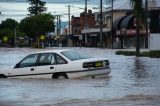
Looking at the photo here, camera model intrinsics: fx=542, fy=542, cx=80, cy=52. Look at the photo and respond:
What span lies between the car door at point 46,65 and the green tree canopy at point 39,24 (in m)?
91.2

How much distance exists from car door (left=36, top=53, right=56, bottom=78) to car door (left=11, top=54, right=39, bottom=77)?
21 centimetres

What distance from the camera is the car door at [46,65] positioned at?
20797 mm

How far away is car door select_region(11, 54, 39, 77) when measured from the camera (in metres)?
21.2

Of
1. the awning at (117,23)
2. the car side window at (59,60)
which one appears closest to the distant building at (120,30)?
the awning at (117,23)

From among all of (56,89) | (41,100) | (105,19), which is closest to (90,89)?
(56,89)

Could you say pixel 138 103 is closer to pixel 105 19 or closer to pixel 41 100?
pixel 41 100

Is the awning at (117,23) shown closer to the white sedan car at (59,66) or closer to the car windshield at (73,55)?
the car windshield at (73,55)

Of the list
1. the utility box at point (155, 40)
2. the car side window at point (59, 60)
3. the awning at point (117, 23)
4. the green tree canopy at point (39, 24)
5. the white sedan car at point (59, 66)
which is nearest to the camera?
the white sedan car at point (59, 66)

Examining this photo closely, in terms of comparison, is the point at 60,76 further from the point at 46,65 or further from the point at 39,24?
the point at 39,24

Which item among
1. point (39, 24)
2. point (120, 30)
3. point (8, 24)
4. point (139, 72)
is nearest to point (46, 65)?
point (139, 72)

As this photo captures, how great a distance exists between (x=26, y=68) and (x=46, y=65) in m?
0.92

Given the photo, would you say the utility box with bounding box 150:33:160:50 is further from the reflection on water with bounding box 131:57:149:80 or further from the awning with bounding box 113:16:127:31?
the reflection on water with bounding box 131:57:149:80

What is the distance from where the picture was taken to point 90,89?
55.1 feet

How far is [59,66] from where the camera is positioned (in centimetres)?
2061
